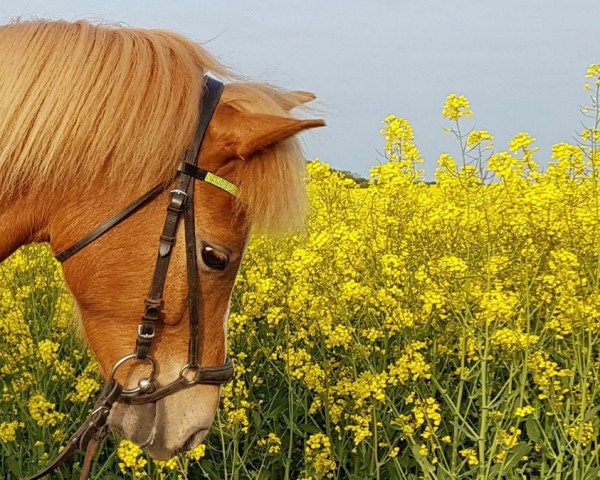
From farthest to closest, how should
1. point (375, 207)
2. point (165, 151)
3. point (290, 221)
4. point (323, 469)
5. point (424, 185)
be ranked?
point (424, 185) → point (375, 207) → point (323, 469) → point (290, 221) → point (165, 151)

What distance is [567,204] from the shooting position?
3.05m

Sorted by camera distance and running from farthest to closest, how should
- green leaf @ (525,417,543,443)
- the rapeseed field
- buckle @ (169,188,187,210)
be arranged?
1. green leaf @ (525,417,543,443)
2. the rapeseed field
3. buckle @ (169,188,187,210)

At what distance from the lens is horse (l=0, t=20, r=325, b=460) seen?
1812 millimetres

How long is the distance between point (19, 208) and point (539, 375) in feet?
6.48

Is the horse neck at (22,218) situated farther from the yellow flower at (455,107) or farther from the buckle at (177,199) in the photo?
the yellow flower at (455,107)

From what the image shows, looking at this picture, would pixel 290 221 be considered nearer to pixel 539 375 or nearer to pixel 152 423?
pixel 152 423

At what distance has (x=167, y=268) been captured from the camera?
1849mm

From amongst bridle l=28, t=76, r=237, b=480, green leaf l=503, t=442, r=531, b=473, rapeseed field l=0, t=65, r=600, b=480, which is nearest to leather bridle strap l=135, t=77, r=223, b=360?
bridle l=28, t=76, r=237, b=480

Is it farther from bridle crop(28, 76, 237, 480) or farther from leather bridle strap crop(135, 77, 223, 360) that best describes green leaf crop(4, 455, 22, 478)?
leather bridle strap crop(135, 77, 223, 360)

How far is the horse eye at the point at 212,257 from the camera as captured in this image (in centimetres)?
186

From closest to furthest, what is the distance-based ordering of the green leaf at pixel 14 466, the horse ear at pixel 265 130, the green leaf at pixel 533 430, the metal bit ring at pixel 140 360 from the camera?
the horse ear at pixel 265 130
the metal bit ring at pixel 140 360
the green leaf at pixel 533 430
the green leaf at pixel 14 466

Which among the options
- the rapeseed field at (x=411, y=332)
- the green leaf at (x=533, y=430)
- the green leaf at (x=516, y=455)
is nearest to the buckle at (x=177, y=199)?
the rapeseed field at (x=411, y=332)

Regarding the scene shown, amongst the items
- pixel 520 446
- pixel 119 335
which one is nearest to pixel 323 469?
pixel 520 446

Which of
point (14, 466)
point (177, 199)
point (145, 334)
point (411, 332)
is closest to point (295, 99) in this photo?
point (177, 199)
